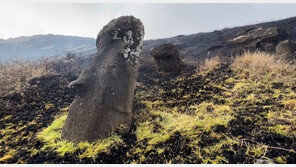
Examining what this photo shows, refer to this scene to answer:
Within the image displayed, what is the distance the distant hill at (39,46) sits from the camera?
35.4m

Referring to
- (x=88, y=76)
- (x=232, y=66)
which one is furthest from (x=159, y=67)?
(x=88, y=76)

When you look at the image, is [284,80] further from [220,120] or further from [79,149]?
[79,149]

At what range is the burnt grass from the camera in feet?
9.20

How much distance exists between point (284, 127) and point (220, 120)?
812 millimetres

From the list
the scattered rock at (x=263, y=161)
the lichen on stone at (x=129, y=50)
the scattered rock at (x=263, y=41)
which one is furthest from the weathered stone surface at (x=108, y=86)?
the scattered rock at (x=263, y=41)

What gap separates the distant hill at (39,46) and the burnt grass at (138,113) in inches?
1107

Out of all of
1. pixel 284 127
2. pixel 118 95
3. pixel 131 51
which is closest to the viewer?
pixel 284 127

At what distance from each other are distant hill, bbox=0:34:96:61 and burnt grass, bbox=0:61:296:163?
2812 centimetres

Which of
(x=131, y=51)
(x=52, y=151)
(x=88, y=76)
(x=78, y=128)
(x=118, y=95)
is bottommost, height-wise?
(x=52, y=151)

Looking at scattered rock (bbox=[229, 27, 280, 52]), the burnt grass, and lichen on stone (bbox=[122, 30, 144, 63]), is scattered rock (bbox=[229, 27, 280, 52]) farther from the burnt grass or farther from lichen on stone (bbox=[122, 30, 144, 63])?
lichen on stone (bbox=[122, 30, 144, 63])

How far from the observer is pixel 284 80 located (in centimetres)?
489

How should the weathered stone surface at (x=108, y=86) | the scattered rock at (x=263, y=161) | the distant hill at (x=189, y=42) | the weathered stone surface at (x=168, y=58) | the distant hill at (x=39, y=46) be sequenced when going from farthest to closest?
the distant hill at (x=39, y=46), the distant hill at (x=189, y=42), the weathered stone surface at (x=168, y=58), the weathered stone surface at (x=108, y=86), the scattered rock at (x=263, y=161)

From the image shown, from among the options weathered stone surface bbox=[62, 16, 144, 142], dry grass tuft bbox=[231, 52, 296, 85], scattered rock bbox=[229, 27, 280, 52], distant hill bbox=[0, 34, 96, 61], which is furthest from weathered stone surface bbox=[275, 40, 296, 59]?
distant hill bbox=[0, 34, 96, 61]

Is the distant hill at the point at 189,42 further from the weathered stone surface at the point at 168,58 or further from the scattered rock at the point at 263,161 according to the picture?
the scattered rock at the point at 263,161
